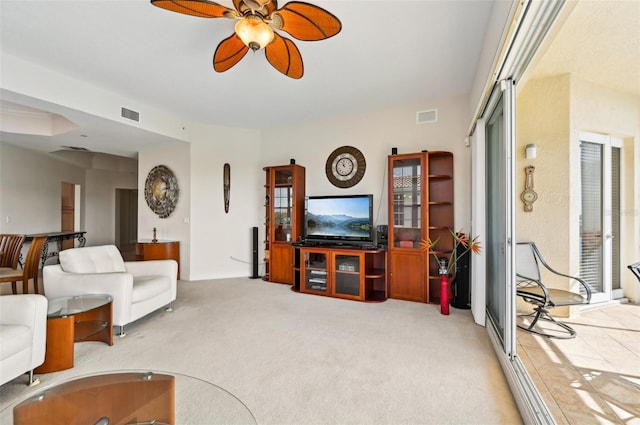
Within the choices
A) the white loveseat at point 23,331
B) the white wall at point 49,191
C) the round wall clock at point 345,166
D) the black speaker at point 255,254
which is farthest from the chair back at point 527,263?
the white wall at point 49,191

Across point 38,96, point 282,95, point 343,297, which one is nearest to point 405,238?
point 343,297

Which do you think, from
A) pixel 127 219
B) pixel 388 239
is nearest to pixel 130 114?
pixel 388 239

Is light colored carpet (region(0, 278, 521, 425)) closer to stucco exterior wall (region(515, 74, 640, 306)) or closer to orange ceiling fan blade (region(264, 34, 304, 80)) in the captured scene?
stucco exterior wall (region(515, 74, 640, 306))

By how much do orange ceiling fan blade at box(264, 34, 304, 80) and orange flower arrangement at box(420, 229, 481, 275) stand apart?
252 cm

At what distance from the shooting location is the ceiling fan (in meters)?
1.84

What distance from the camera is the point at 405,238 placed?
402 cm

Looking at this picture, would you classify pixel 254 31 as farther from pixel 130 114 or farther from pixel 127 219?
pixel 127 219

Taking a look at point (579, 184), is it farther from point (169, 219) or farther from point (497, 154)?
point (169, 219)

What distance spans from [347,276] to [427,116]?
256 centimetres

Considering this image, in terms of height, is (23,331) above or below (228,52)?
below

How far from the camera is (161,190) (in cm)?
529

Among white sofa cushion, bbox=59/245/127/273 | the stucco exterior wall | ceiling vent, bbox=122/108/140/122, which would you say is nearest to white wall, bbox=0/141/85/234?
ceiling vent, bbox=122/108/140/122

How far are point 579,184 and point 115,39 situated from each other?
478 centimetres

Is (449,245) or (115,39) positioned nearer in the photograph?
(115,39)
